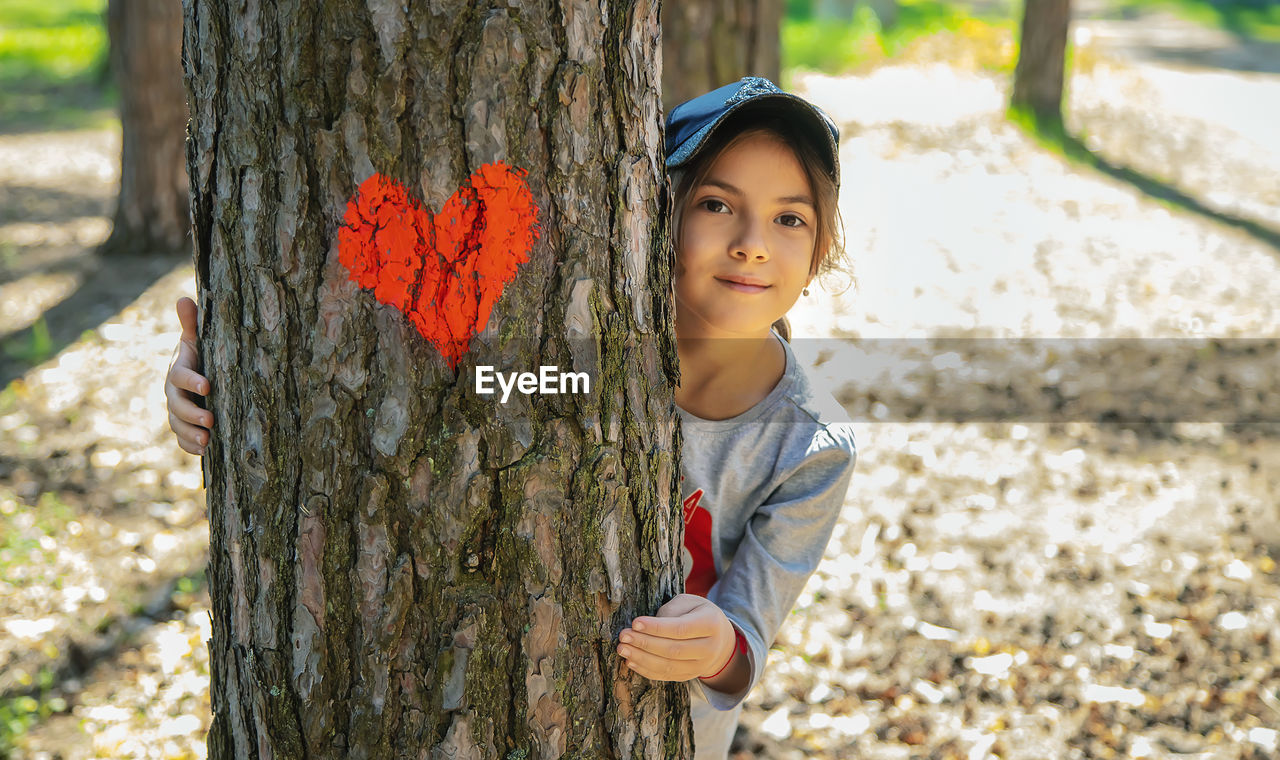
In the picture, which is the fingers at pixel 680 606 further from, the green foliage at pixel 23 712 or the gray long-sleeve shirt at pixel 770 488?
the green foliage at pixel 23 712

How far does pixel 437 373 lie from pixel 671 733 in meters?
0.73

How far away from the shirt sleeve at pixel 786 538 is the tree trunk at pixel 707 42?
7.22ft

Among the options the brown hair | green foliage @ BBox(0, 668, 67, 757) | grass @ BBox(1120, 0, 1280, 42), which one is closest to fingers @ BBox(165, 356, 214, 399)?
the brown hair

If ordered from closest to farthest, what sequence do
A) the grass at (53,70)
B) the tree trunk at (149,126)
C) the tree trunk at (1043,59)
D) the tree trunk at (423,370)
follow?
the tree trunk at (423,370), the tree trunk at (149,126), the tree trunk at (1043,59), the grass at (53,70)

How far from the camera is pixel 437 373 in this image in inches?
53.1

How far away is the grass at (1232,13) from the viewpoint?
61.4 feet

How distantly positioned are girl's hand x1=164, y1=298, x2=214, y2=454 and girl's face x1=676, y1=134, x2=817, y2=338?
806mm

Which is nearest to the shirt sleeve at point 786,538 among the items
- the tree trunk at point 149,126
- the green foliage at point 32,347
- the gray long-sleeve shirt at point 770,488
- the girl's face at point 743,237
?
the gray long-sleeve shirt at point 770,488

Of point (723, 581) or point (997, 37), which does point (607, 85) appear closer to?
point (723, 581)

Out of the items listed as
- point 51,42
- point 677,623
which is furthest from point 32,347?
point 51,42

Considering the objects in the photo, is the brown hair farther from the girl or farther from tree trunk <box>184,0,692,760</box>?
tree trunk <box>184,0,692,760</box>

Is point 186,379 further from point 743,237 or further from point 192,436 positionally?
point 743,237

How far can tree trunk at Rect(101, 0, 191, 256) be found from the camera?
6375mm

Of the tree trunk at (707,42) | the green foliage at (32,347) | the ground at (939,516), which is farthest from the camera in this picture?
the green foliage at (32,347)
